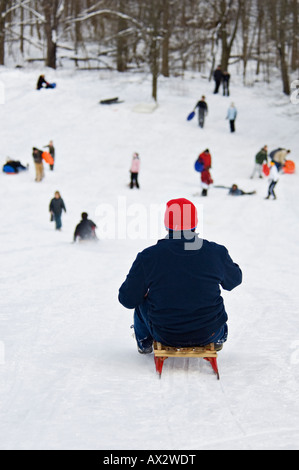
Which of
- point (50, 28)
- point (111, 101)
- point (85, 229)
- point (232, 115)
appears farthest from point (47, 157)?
point (50, 28)

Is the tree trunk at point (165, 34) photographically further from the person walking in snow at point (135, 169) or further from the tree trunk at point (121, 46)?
the person walking in snow at point (135, 169)

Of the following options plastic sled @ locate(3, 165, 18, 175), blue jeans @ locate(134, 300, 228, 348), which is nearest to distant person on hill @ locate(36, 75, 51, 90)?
plastic sled @ locate(3, 165, 18, 175)

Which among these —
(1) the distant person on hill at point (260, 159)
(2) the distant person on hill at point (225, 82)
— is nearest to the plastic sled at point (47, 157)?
(1) the distant person on hill at point (260, 159)

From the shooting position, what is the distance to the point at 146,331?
4277 mm

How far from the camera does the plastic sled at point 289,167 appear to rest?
802 inches

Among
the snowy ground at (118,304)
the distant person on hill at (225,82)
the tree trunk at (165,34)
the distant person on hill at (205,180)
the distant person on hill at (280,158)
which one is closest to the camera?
the snowy ground at (118,304)

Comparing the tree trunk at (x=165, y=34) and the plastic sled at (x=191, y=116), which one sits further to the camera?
the tree trunk at (x=165, y=34)

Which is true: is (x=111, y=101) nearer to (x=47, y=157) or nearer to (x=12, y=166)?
(x=47, y=157)

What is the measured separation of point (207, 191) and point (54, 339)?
542 inches

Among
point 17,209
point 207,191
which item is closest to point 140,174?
point 207,191

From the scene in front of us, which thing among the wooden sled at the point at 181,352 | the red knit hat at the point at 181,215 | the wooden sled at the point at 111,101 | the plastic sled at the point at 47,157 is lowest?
the plastic sled at the point at 47,157

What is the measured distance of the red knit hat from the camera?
3.75 metres

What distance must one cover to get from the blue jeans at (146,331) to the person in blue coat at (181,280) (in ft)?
0.21

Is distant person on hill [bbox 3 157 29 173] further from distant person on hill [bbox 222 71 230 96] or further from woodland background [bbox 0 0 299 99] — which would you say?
distant person on hill [bbox 222 71 230 96]
